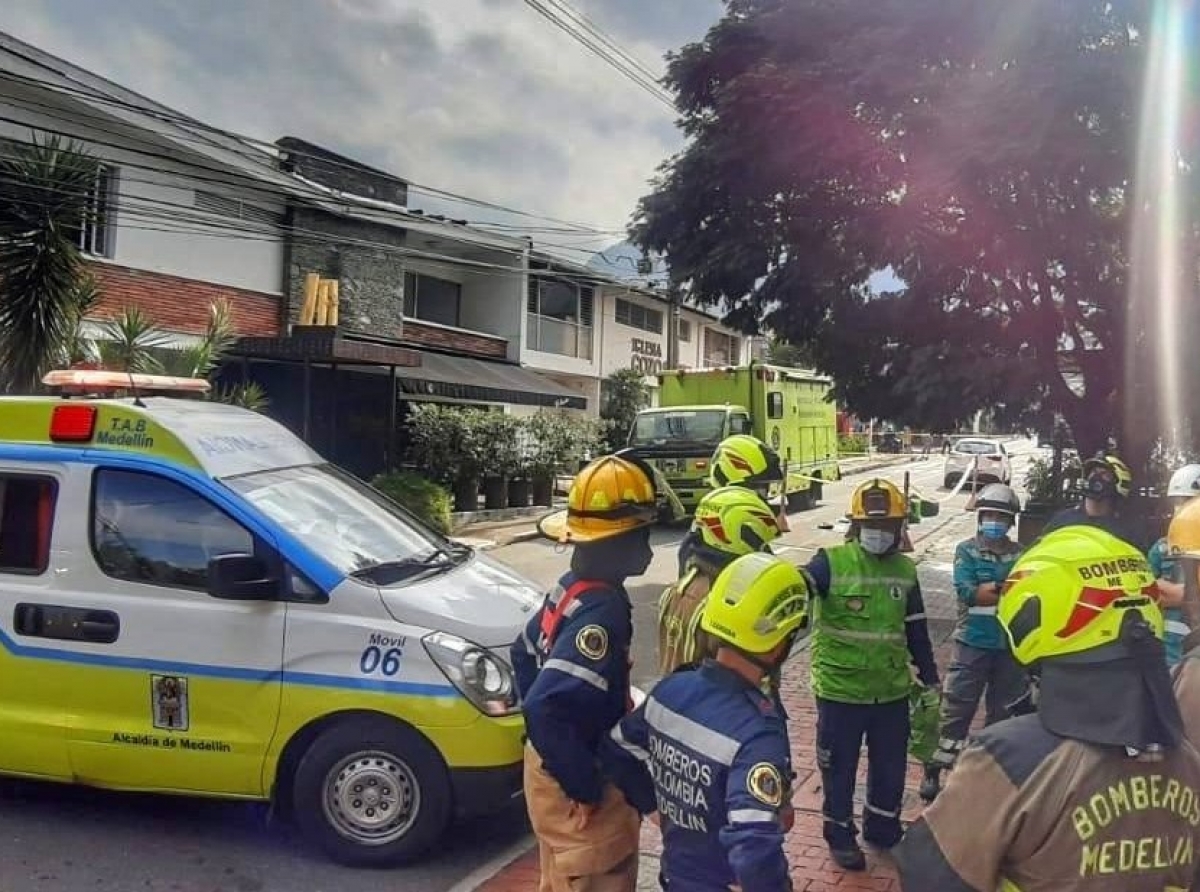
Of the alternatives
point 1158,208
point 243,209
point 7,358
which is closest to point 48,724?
point 7,358

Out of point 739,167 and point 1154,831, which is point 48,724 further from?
point 739,167

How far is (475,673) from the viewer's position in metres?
4.11

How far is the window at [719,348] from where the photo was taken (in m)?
41.2

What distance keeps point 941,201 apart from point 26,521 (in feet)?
27.3

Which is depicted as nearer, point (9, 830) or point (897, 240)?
point (9, 830)

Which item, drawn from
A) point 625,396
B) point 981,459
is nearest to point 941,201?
point 981,459

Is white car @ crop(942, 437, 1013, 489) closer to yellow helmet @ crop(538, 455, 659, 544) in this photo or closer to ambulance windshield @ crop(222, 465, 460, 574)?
ambulance windshield @ crop(222, 465, 460, 574)

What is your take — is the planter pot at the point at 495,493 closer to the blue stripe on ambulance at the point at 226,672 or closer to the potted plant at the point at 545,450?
the potted plant at the point at 545,450

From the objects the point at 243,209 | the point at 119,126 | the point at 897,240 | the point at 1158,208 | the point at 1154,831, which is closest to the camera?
the point at 1154,831

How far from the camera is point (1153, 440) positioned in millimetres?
10383

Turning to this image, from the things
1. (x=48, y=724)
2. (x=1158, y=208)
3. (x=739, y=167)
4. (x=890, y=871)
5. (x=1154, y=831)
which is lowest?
(x=890, y=871)

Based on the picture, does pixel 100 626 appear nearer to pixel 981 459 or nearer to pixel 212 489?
pixel 212 489

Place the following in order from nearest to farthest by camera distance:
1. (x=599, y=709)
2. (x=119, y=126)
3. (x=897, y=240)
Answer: (x=599, y=709) → (x=897, y=240) → (x=119, y=126)

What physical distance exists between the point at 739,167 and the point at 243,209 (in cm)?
977
